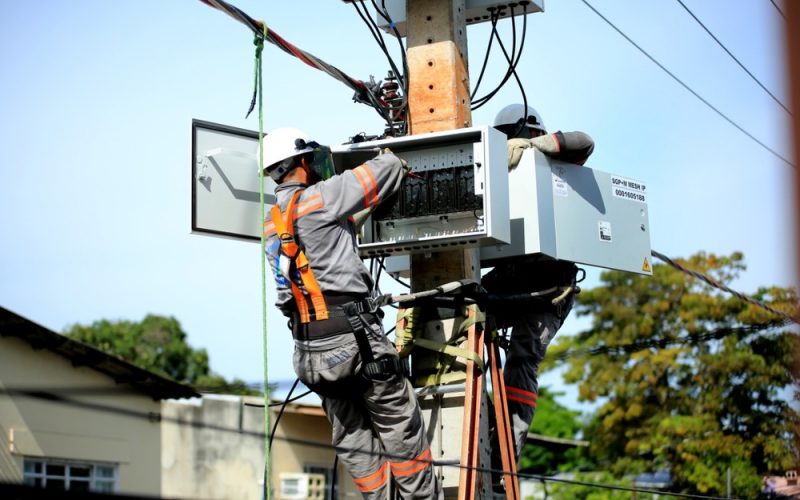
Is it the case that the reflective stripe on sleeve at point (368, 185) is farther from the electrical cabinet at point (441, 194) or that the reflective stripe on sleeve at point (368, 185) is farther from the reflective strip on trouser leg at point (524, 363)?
the reflective strip on trouser leg at point (524, 363)

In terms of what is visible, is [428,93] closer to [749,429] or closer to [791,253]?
[791,253]

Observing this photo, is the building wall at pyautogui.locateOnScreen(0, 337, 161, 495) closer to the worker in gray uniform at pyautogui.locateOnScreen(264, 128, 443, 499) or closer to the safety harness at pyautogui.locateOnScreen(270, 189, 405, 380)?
the worker in gray uniform at pyautogui.locateOnScreen(264, 128, 443, 499)

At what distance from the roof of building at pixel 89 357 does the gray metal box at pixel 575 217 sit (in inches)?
328

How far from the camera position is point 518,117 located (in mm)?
7570

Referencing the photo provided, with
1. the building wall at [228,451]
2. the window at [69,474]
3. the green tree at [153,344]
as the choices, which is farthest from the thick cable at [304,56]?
the green tree at [153,344]

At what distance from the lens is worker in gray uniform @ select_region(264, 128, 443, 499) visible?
5801mm

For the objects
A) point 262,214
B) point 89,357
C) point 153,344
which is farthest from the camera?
point 153,344

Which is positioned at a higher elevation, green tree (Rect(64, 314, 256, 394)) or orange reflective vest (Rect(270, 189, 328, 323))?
Result: green tree (Rect(64, 314, 256, 394))

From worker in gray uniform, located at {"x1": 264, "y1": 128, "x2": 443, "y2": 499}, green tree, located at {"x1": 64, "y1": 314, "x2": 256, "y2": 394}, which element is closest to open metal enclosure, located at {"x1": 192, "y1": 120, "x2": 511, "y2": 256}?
worker in gray uniform, located at {"x1": 264, "y1": 128, "x2": 443, "y2": 499}

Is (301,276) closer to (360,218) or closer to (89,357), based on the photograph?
(360,218)

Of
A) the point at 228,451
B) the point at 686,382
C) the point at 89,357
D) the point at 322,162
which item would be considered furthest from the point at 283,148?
the point at 686,382

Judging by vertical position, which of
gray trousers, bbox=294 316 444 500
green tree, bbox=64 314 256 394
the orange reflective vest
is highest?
green tree, bbox=64 314 256 394

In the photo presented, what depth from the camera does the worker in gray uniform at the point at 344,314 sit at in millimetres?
5801

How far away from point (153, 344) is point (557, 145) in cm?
3517
